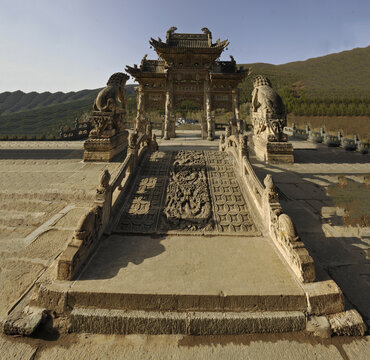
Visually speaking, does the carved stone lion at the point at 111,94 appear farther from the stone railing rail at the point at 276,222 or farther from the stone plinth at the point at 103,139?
the stone railing rail at the point at 276,222

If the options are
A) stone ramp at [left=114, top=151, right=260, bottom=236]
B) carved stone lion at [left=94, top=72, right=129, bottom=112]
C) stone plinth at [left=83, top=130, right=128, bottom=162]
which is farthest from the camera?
carved stone lion at [left=94, top=72, right=129, bottom=112]

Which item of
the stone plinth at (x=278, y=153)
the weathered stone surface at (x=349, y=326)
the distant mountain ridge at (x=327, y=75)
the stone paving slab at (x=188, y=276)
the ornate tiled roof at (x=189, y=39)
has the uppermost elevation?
the distant mountain ridge at (x=327, y=75)

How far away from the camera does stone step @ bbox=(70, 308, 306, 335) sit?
256 cm

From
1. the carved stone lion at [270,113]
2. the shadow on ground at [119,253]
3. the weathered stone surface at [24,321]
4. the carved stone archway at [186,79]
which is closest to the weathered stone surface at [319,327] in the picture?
the shadow on ground at [119,253]

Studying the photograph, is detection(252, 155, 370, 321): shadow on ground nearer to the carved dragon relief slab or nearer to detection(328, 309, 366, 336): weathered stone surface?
detection(328, 309, 366, 336): weathered stone surface

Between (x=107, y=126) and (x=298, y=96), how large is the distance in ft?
153

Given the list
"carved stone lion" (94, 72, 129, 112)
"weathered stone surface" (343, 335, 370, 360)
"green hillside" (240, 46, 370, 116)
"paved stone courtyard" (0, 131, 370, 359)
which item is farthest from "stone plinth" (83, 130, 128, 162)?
"green hillside" (240, 46, 370, 116)

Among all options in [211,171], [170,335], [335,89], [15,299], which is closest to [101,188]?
[15,299]

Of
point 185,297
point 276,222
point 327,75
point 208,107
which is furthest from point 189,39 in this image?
point 327,75

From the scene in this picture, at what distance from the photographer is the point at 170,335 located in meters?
2.55

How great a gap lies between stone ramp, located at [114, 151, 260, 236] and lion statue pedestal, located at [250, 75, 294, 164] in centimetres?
299

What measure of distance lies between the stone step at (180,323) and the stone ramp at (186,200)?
1778 mm

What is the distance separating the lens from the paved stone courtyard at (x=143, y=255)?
2357 millimetres

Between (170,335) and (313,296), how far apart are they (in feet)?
6.19
